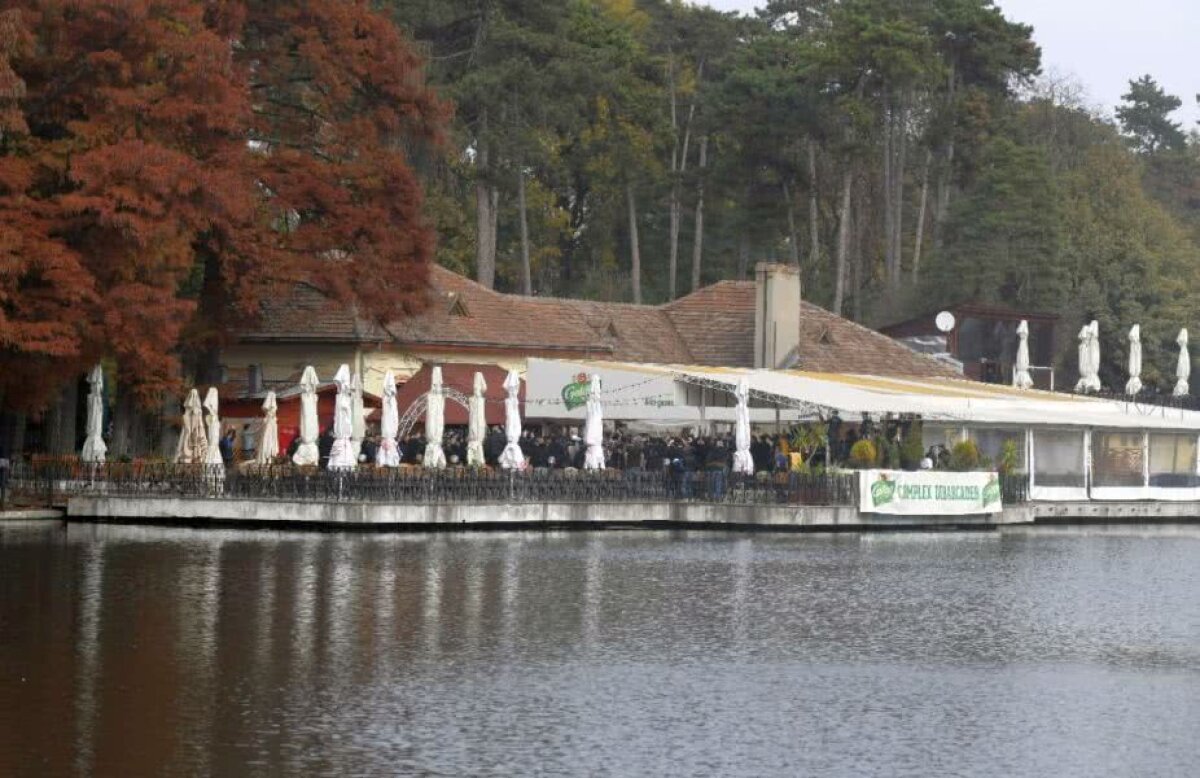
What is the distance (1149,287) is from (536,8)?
27454 millimetres

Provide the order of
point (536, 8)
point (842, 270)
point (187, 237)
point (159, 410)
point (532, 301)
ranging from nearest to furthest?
1. point (187, 237)
2. point (159, 410)
3. point (532, 301)
4. point (536, 8)
5. point (842, 270)

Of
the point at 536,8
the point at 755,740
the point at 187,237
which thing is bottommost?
the point at 755,740

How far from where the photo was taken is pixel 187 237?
4816cm

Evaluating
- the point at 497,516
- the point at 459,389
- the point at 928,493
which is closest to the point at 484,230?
the point at 459,389

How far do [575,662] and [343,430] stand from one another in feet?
69.7

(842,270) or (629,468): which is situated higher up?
(842,270)

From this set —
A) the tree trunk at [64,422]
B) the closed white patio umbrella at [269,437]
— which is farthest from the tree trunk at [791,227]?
the closed white patio umbrella at [269,437]

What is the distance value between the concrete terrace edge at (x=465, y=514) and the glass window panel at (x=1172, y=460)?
1256cm

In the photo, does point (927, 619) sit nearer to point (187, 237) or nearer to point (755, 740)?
point (755, 740)

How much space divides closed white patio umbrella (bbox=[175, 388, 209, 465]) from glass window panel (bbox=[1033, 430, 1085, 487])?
895 inches

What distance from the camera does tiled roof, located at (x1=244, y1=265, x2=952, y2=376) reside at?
6347 cm

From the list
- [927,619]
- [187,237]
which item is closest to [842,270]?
[187,237]

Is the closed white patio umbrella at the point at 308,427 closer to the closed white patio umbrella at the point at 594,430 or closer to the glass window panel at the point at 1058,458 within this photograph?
the closed white patio umbrella at the point at 594,430

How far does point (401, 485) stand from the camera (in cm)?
4403
